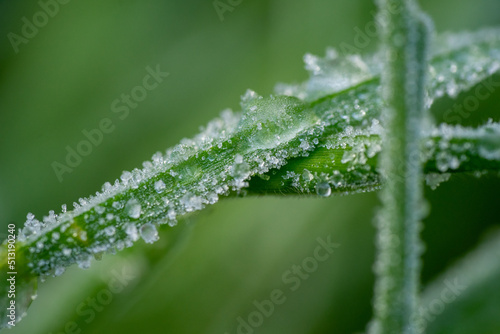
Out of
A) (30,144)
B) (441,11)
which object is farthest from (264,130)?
(441,11)

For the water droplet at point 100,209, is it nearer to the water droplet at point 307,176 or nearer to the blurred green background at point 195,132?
the water droplet at point 307,176

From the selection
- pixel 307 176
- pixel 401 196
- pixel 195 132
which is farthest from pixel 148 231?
pixel 195 132

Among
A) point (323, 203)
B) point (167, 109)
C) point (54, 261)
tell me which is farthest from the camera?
point (167, 109)

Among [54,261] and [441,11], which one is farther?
[441,11]

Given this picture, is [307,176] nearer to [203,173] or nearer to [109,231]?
[203,173]

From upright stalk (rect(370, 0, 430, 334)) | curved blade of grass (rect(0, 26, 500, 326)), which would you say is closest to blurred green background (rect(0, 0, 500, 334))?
curved blade of grass (rect(0, 26, 500, 326))

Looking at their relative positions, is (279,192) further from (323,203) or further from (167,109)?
(167,109)

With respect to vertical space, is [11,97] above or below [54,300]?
above
